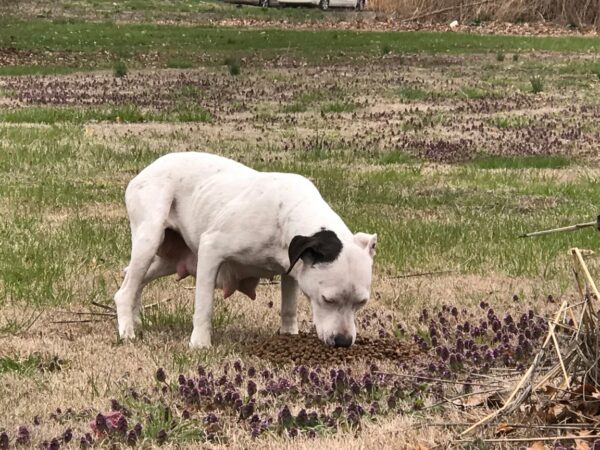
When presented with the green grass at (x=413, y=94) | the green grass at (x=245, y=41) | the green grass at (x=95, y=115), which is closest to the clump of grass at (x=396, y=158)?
the green grass at (x=95, y=115)

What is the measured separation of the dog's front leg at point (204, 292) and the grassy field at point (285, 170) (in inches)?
4.2

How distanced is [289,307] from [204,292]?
22.3 inches

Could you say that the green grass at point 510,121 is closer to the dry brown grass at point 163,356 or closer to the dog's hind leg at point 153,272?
the dry brown grass at point 163,356

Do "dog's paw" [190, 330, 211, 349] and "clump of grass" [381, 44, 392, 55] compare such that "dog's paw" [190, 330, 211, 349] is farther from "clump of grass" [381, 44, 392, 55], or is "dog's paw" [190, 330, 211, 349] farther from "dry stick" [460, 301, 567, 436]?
"clump of grass" [381, 44, 392, 55]

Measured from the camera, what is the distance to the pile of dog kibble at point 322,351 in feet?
18.2

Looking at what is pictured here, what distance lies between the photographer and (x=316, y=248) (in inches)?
204

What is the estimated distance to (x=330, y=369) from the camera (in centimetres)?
531

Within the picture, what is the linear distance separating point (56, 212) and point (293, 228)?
4.89 m

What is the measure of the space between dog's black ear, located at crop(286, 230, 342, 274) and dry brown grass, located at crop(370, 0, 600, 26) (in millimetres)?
34675

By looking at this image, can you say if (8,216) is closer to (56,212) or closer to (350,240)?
(56,212)

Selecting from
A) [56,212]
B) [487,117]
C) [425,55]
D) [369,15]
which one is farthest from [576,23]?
[56,212]

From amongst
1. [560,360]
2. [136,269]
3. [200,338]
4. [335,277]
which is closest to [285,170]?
[136,269]

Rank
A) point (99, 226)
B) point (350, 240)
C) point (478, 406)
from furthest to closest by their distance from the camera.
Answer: point (99, 226)
point (350, 240)
point (478, 406)

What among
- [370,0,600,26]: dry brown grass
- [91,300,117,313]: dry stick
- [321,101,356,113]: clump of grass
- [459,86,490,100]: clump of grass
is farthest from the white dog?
[370,0,600,26]: dry brown grass
